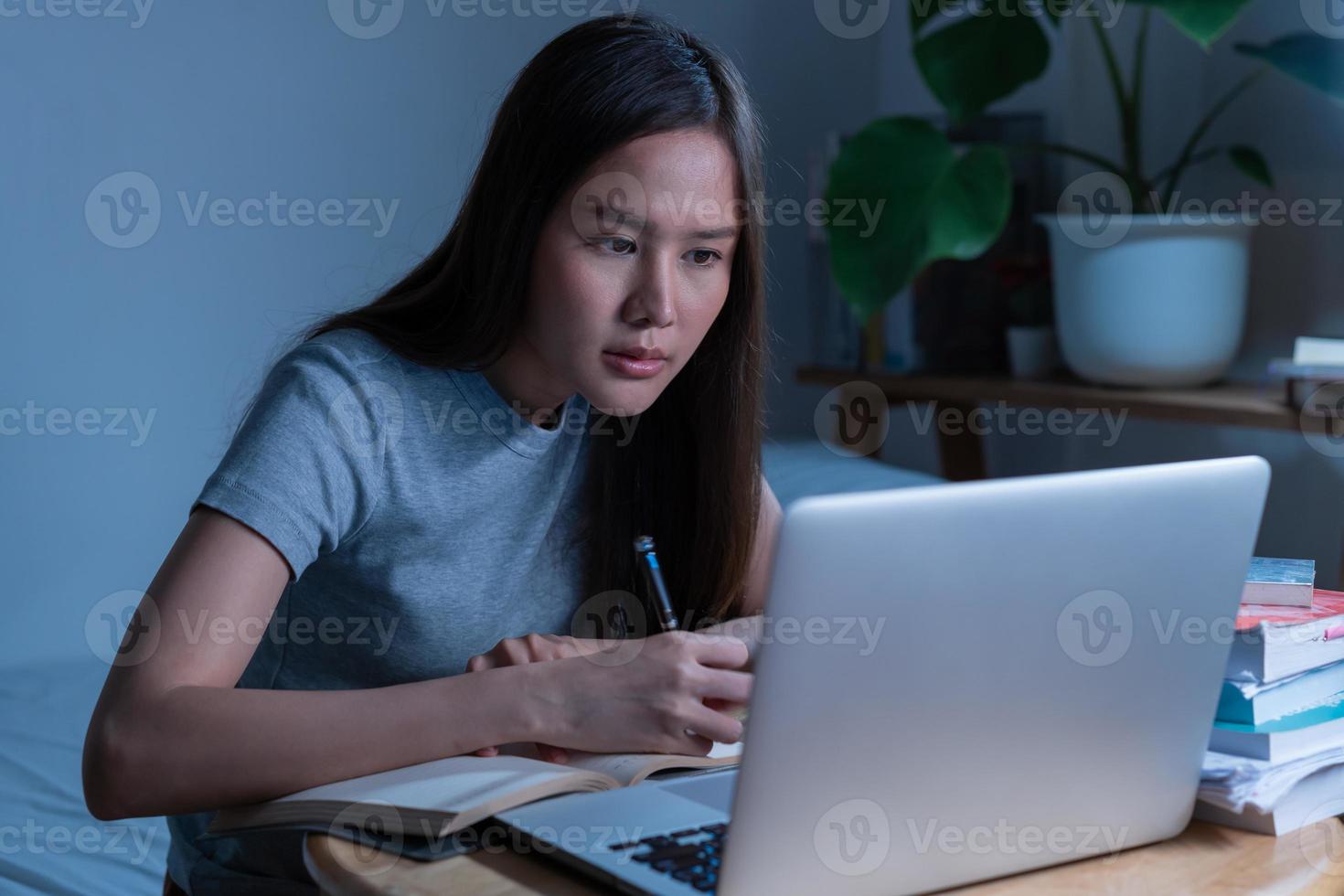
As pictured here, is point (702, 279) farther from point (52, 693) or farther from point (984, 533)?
point (52, 693)

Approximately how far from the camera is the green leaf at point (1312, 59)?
195 cm

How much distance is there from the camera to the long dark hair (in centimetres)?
107

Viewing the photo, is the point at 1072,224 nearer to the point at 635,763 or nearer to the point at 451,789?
the point at 635,763

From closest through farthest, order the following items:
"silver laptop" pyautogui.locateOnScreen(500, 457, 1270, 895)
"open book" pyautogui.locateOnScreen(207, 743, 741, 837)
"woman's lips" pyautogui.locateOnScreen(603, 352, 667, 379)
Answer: "silver laptop" pyautogui.locateOnScreen(500, 457, 1270, 895) < "open book" pyautogui.locateOnScreen(207, 743, 741, 837) < "woman's lips" pyautogui.locateOnScreen(603, 352, 667, 379)

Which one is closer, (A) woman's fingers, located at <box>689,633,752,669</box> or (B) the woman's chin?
(A) woman's fingers, located at <box>689,633,752,669</box>

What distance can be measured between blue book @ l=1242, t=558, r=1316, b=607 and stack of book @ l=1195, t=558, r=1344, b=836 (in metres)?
0.02

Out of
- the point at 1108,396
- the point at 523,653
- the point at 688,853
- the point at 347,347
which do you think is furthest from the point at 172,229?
the point at 688,853

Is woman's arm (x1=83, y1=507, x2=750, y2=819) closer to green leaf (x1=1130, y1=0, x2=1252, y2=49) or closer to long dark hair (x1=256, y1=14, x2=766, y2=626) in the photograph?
long dark hair (x1=256, y1=14, x2=766, y2=626)

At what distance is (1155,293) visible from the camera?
2.05 m

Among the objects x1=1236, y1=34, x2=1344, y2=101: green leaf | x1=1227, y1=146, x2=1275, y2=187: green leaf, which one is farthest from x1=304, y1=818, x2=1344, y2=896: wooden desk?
x1=1227, y1=146, x2=1275, y2=187: green leaf

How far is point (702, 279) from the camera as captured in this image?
1.08m

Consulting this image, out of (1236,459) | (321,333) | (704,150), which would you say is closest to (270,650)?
(321,333)

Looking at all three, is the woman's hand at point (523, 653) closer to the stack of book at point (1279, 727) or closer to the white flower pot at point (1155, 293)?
the stack of book at point (1279, 727)

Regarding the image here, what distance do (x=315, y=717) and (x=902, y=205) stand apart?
1.55m
